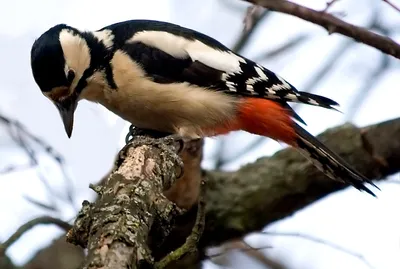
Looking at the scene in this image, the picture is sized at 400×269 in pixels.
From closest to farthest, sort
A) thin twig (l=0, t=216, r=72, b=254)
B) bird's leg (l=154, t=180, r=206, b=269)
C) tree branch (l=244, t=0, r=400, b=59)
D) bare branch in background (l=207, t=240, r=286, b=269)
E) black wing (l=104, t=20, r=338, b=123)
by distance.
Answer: bird's leg (l=154, t=180, r=206, b=269) < tree branch (l=244, t=0, r=400, b=59) < thin twig (l=0, t=216, r=72, b=254) < black wing (l=104, t=20, r=338, b=123) < bare branch in background (l=207, t=240, r=286, b=269)

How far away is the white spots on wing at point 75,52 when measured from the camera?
315 centimetres

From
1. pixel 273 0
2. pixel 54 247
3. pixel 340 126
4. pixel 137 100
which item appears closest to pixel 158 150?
pixel 137 100

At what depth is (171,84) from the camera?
327 centimetres

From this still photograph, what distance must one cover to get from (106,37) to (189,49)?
0.39 metres

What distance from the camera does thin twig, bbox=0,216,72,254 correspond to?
292cm

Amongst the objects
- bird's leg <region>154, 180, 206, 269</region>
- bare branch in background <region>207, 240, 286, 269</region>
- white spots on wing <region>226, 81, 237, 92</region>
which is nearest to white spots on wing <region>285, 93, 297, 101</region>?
white spots on wing <region>226, 81, 237, 92</region>

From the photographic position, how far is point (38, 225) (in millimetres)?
3311

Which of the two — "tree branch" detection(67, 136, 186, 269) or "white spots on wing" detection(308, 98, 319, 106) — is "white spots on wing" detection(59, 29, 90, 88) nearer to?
"tree branch" detection(67, 136, 186, 269)

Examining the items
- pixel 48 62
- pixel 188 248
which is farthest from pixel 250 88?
pixel 188 248

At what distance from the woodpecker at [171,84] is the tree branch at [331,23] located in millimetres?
613

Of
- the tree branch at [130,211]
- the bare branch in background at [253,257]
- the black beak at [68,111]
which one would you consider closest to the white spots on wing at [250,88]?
the tree branch at [130,211]

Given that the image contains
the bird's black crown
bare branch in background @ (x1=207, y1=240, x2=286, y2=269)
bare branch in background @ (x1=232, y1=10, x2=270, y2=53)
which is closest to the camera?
the bird's black crown

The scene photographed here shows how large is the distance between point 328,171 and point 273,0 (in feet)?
3.12

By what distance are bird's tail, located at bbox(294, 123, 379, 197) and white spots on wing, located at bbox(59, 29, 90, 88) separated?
1.04 metres
